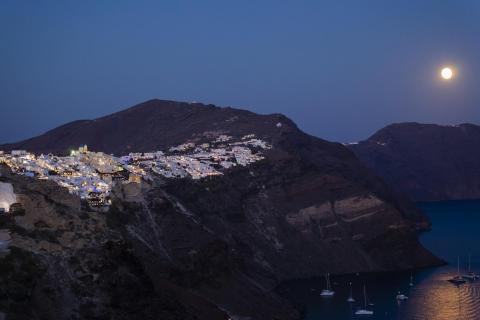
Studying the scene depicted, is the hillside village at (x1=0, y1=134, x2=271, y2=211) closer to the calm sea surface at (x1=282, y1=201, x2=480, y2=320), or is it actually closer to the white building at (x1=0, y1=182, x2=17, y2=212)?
the calm sea surface at (x1=282, y1=201, x2=480, y2=320)

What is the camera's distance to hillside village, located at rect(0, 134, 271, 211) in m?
79.6

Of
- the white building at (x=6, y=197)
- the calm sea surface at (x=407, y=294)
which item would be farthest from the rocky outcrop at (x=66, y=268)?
the calm sea surface at (x=407, y=294)

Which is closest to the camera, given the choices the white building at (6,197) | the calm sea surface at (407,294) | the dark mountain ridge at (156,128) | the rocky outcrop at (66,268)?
the rocky outcrop at (66,268)

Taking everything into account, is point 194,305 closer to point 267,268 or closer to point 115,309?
point 115,309

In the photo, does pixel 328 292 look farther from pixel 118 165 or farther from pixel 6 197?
pixel 6 197

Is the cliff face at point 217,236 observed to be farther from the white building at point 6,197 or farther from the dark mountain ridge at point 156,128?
the dark mountain ridge at point 156,128

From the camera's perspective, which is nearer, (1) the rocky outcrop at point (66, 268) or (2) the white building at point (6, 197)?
(1) the rocky outcrop at point (66, 268)

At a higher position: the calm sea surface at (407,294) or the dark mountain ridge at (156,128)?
the dark mountain ridge at (156,128)

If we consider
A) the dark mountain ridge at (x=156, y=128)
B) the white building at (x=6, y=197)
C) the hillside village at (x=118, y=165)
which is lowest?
the white building at (x=6, y=197)

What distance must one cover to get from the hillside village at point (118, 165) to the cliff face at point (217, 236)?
7.68ft

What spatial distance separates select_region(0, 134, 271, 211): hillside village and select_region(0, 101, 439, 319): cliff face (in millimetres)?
2340

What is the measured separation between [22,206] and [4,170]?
584cm

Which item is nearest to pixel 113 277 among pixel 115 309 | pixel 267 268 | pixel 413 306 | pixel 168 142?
pixel 115 309

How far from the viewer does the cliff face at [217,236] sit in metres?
40.0
